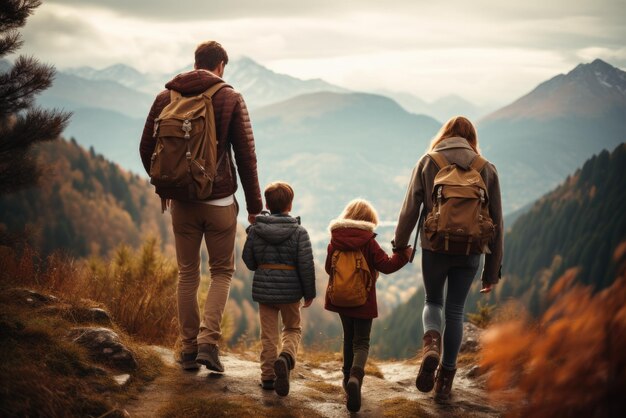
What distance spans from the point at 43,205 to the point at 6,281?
7998 cm

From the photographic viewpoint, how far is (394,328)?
86.0 meters

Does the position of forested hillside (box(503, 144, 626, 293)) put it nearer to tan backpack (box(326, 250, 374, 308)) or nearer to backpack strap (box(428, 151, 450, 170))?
backpack strap (box(428, 151, 450, 170))

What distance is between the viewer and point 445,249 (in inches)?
153

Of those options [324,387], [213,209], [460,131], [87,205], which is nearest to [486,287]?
[460,131]

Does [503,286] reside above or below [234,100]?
below

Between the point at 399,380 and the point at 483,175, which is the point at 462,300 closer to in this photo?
the point at 483,175

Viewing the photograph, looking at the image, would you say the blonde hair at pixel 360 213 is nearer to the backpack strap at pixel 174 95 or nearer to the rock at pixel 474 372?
the backpack strap at pixel 174 95

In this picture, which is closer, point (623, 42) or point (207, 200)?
point (207, 200)

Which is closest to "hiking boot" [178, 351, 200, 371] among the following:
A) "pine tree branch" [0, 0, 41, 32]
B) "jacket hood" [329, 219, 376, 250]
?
"jacket hood" [329, 219, 376, 250]

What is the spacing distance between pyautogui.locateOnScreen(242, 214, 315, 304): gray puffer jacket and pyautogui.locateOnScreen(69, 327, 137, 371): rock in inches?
43.6

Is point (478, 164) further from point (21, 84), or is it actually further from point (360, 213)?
point (21, 84)

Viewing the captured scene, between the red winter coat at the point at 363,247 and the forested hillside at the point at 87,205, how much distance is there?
233 feet

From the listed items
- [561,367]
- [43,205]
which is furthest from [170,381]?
[43,205]

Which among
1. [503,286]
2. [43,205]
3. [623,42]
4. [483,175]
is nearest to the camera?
[483,175]
